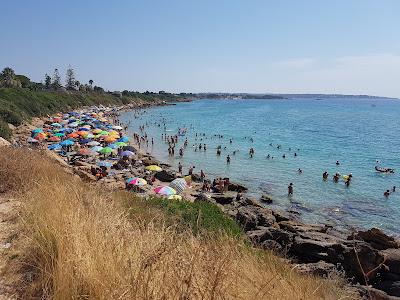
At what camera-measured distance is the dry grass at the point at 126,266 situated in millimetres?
2910

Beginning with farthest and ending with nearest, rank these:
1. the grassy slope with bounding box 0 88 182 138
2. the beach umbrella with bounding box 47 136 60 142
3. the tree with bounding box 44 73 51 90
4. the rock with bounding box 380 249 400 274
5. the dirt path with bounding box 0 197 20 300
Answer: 1. the tree with bounding box 44 73 51 90
2. the grassy slope with bounding box 0 88 182 138
3. the beach umbrella with bounding box 47 136 60 142
4. the rock with bounding box 380 249 400 274
5. the dirt path with bounding box 0 197 20 300

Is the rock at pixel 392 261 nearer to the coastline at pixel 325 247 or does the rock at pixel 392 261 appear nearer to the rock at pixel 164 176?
the coastline at pixel 325 247

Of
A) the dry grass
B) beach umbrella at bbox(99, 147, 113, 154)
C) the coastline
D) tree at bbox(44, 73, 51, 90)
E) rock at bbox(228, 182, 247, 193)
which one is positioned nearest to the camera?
the dry grass

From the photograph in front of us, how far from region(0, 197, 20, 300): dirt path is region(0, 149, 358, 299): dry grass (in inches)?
7.4

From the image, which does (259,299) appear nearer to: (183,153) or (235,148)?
(183,153)

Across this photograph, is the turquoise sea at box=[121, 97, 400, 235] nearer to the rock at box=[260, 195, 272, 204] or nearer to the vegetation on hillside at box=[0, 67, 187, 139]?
the rock at box=[260, 195, 272, 204]

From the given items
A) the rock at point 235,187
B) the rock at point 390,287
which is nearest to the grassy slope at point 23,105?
the rock at point 235,187

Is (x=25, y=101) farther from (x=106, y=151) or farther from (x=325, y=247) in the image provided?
(x=325, y=247)

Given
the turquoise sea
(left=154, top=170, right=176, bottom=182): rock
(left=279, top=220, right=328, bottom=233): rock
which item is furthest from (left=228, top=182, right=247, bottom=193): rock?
(left=279, top=220, right=328, bottom=233): rock

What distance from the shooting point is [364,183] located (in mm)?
29656

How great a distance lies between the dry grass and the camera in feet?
9.55

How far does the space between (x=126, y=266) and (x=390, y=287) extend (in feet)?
31.6

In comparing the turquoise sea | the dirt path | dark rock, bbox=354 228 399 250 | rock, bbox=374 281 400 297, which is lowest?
the turquoise sea

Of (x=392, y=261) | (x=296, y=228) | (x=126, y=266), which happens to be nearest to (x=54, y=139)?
(x=296, y=228)
